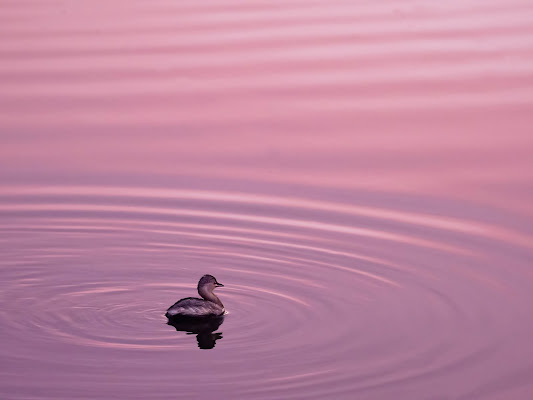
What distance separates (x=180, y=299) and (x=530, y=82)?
1037 centimetres

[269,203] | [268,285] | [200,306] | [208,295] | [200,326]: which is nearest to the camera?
[200,306]

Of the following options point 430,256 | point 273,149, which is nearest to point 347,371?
point 430,256

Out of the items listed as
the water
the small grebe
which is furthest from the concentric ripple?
the small grebe

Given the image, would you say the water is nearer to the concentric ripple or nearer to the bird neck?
the concentric ripple

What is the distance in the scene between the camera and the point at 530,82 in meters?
20.2

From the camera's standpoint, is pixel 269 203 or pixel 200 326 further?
pixel 269 203

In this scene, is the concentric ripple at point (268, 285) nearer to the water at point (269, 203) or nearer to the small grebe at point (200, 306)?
the water at point (269, 203)

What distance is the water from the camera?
10.4 meters

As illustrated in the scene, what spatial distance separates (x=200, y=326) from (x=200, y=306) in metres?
0.25

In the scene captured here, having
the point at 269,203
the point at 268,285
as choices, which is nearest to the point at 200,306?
the point at 268,285

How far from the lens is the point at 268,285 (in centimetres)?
1233

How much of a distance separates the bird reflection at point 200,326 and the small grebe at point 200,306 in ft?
0.19

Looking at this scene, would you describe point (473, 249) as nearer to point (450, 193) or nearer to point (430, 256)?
point (430, 256)

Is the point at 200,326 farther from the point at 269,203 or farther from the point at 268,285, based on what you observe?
the point at 269,203
